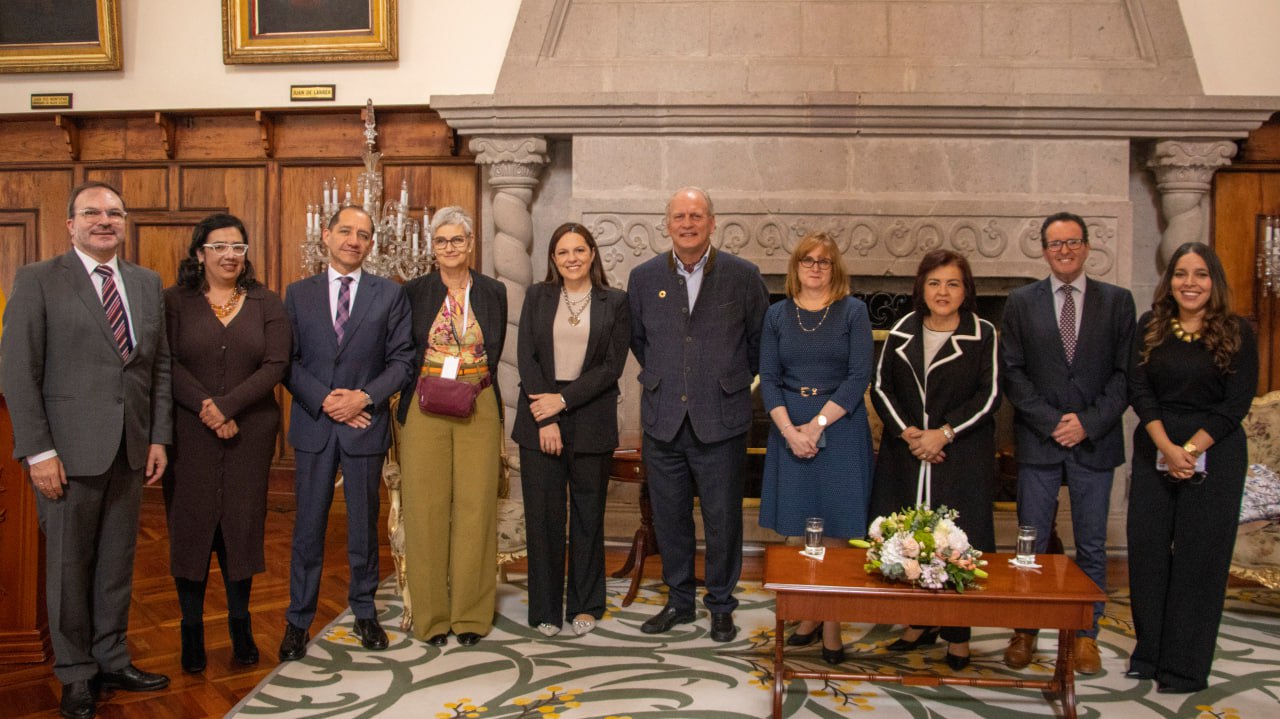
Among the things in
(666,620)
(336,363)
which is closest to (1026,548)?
(666,620)

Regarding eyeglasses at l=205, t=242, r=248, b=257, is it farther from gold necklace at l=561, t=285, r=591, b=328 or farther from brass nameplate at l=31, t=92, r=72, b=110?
brass nameplate at l=31, t=92, r=72, b=110

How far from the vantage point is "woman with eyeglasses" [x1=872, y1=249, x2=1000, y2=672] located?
3328mm

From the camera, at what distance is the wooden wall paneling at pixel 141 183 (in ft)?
19.5

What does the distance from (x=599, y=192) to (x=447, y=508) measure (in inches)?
86.9

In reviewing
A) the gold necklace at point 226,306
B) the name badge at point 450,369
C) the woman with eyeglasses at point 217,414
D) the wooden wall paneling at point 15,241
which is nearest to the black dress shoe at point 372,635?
the woman with eyeglasses at point 217,414

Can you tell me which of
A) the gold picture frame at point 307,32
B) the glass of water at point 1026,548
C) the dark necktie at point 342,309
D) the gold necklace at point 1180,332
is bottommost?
the glass of water at point 1026,548

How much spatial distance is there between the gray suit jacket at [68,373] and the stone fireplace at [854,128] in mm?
2450

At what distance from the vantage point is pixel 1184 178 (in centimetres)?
503

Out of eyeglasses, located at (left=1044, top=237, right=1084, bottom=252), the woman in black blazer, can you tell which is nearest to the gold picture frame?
the woman in black blazer

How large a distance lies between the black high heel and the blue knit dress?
48 centimetres

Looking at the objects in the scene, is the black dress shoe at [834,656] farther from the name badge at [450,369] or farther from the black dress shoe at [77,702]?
the black dress shoe at [77,702]

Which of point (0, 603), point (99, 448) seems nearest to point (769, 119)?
point (99, 448)

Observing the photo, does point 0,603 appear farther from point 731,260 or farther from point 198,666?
point 731,260

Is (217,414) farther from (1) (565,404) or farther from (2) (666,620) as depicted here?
(2) (666,620)
